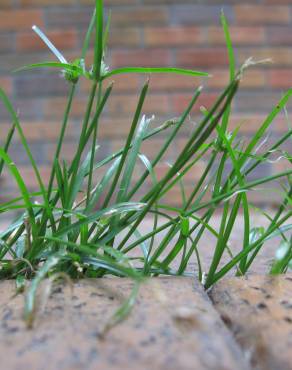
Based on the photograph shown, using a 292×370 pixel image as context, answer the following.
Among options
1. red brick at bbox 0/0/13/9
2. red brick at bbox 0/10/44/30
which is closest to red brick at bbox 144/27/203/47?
red brick at bbox 0/10/44/30

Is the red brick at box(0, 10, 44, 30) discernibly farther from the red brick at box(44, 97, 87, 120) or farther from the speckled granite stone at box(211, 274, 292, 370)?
the speckled granite stone at box(211, 274, 292, 370)

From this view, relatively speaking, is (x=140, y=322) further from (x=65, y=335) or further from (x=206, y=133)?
(x=206, y=133)

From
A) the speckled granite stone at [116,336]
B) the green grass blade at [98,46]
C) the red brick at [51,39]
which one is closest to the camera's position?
the speckled granite stone at [116,336]

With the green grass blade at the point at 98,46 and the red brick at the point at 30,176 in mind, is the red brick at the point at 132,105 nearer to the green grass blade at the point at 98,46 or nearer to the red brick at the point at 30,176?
the red brick at the point at 30,176

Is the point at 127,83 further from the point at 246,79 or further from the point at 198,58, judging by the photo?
the point at 246,79

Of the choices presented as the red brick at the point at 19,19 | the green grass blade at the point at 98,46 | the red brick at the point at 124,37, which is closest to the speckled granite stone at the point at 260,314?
the green grass blade at the point at 98,46

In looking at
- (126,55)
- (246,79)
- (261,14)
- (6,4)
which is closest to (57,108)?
(126,55)

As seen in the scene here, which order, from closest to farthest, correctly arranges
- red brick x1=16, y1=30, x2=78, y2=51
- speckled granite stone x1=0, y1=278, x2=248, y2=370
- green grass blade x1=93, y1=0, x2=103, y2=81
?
speckled granite stone x1=0, y1=278, x2=248, y2=370
green grass blade x1=93, y1=0, x2=103, y2=81
red brick x1=16, y1=30, x2=78, y2=51

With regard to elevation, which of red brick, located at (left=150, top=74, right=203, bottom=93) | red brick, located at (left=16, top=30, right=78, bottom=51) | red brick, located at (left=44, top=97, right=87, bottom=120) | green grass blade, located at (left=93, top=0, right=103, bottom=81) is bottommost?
red brick, located at (left=44, top=97, right=87, bottom=120)

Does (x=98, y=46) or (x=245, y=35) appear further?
(x=245, y=35)
